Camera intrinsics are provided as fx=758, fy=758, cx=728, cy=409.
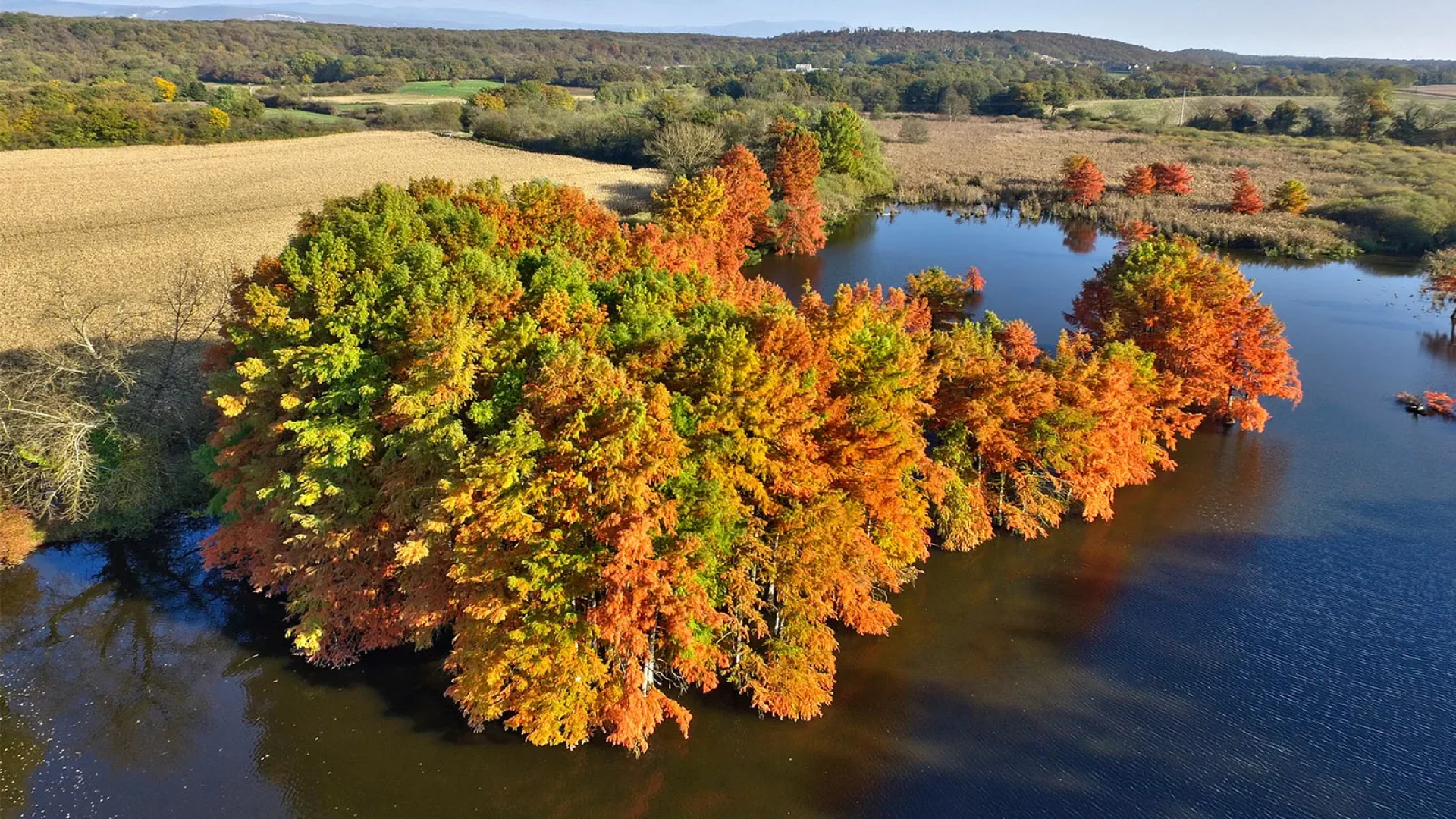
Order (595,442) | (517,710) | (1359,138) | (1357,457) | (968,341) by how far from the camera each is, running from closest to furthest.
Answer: (595,442) < (517,710) < (968,341) < (1357,457) < (1359,138)

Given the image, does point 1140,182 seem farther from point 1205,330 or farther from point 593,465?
point 593,465

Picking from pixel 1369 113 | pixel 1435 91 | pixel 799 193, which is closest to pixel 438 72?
pixel 799 193

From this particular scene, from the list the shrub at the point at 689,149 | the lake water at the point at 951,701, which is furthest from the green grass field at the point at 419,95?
the lake water at the point at 951,701

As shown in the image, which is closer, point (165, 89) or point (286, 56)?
point (165, 89)

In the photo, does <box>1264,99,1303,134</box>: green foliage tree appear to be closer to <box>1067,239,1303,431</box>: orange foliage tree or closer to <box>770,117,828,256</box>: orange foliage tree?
<box>770,117,828,256</box>: orange foliage tree

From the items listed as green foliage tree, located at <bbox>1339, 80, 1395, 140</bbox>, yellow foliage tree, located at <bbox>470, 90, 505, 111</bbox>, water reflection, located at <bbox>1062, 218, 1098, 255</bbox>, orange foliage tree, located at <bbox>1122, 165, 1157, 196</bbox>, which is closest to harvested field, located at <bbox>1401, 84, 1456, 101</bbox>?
green foliage tree, located at <bbox>1339, 80, 1395, 140</bbox>

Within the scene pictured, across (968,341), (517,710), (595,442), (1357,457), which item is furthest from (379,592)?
(1357,457)

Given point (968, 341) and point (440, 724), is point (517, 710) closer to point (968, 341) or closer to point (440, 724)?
point (440, 724)
